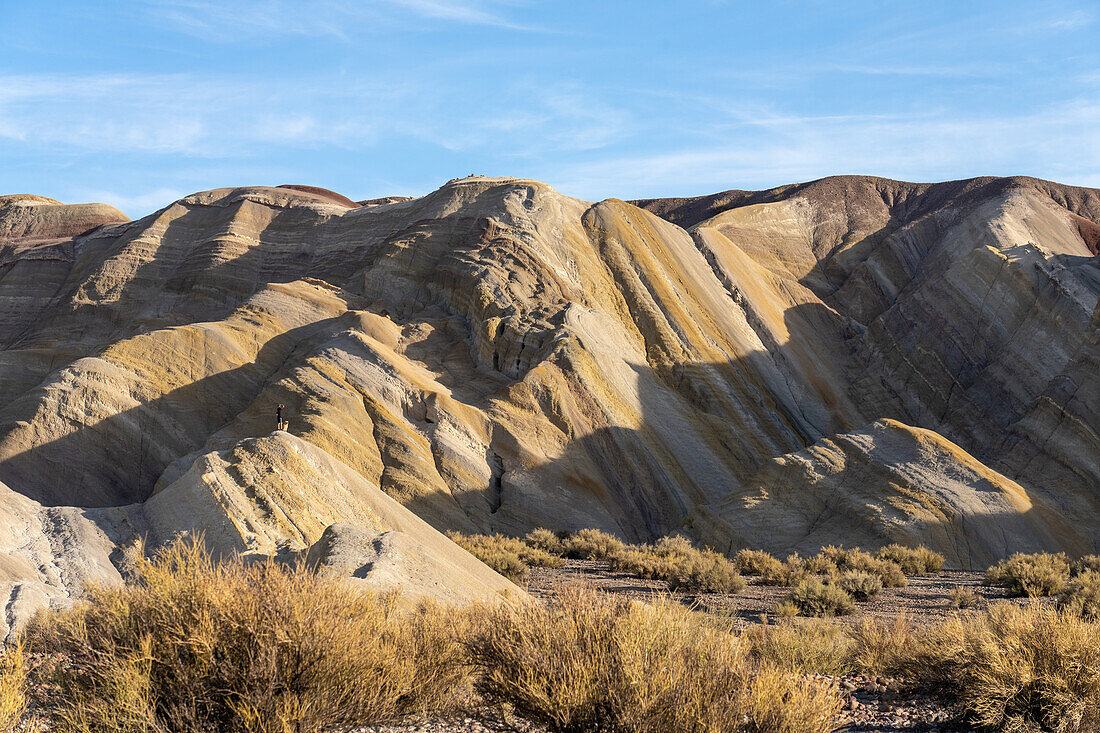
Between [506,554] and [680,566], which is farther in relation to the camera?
[506,554]

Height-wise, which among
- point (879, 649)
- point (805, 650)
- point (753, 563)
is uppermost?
point (805, 650)

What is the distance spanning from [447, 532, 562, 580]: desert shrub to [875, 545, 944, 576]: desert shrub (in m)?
8.50

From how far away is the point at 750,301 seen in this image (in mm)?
42250

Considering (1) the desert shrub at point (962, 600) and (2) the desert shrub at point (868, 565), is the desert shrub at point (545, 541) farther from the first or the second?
(1) the desert shrub at point (962, 600)

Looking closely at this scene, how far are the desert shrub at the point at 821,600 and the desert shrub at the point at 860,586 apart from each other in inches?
68.1

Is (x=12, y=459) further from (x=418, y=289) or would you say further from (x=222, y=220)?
(x=222, y=220)

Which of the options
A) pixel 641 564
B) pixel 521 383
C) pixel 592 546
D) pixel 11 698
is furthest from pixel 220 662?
pixel 521 383

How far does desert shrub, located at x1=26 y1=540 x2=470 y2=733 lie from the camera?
503cm

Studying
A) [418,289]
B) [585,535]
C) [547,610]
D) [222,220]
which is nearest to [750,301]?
[418,289]

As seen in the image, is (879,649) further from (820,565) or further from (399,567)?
(820,565)

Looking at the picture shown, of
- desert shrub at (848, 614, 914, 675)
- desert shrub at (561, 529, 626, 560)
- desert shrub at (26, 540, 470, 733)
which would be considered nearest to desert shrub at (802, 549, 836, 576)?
desert shrub at (561, 529, 626, 560)

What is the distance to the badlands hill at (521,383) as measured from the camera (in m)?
17.5

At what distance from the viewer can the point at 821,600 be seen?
48.1ft

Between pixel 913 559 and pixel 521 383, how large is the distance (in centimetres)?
1453
